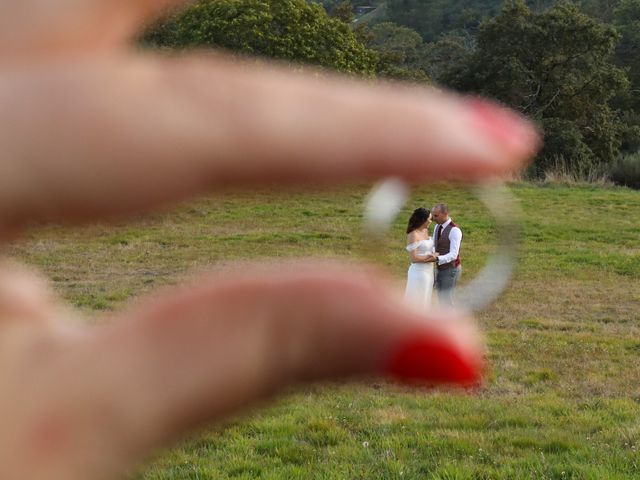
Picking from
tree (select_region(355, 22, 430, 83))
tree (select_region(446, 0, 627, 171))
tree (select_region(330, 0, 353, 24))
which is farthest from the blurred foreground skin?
tree (select_region(355, 22, 430, 83))

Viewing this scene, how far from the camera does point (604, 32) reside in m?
21.5

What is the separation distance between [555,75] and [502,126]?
21395 millimetres

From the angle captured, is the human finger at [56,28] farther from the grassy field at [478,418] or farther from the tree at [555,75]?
the tree at [555,75]

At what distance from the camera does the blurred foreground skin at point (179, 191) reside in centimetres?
39

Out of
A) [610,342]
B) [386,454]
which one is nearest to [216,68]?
[386,454]

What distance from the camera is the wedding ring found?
50cm

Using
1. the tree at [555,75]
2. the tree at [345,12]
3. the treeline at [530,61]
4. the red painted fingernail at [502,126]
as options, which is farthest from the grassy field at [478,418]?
the tree at [345,12]

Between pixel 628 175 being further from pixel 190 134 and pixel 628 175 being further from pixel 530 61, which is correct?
pixel 190 134

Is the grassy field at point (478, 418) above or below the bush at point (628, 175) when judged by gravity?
below

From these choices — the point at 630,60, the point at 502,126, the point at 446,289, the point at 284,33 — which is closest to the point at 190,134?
the point at 502,126

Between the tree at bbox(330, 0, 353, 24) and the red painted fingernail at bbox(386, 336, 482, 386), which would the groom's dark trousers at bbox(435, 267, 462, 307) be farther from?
the tree at bbox(330, 0, 353, 24)

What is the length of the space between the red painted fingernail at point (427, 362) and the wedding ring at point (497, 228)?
85mm

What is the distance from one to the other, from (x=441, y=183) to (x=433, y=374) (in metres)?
0.10

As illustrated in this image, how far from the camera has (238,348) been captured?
0.46 m
